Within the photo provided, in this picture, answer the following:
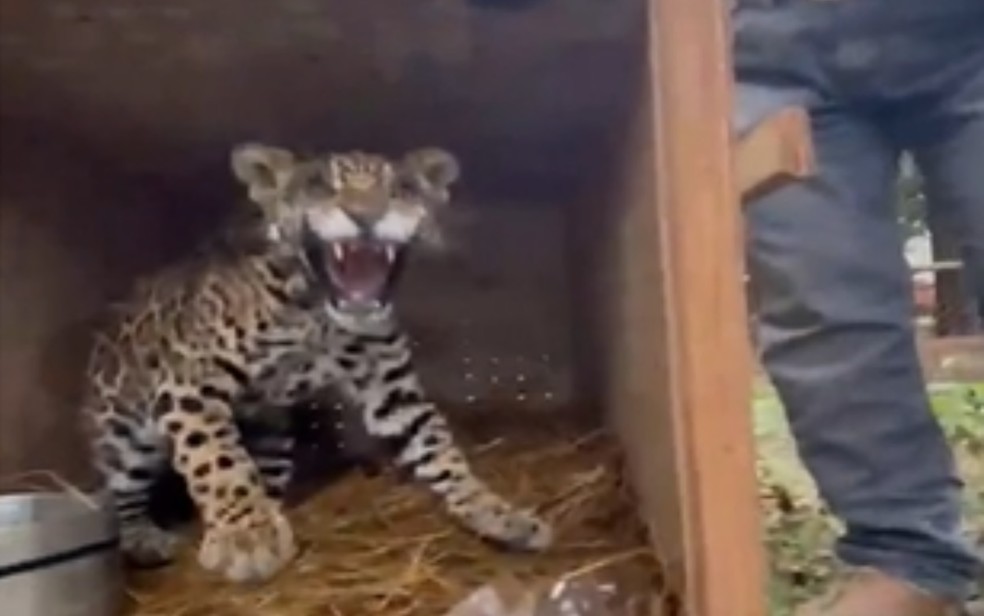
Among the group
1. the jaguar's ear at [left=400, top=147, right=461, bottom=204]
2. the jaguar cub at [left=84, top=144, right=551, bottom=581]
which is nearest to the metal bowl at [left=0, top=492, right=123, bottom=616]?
the jaguar cub at [left=84, top=144, right=551, bottom=581]

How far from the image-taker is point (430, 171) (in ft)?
4.41

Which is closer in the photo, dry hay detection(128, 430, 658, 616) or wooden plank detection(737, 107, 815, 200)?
wooden plank detection(737, 107, 815, 200)

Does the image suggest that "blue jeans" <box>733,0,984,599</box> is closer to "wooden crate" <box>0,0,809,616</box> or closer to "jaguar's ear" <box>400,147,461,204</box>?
"wooden crate" <box>0,0,809,616</box>

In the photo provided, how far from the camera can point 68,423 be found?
1.70m

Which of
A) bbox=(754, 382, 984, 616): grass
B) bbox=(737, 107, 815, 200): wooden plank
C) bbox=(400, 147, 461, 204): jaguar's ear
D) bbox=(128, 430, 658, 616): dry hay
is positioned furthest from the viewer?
bbox=(754, 382, 984, 616): grass

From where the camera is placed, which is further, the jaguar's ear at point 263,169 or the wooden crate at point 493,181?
the jaguar's ear at point 263,169

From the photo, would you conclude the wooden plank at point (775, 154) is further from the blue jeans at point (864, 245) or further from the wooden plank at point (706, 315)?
the blue jeans at point (864, 245)

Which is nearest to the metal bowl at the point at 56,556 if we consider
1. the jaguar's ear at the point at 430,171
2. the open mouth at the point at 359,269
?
the open mouth at the point at 359,269

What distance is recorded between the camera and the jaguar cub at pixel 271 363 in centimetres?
126

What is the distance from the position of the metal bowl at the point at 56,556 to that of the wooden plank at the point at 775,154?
49 centimetres

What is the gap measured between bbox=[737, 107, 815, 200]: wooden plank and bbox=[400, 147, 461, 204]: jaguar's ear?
0.31m

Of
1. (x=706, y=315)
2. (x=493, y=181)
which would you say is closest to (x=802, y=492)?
(x=493, y=181)

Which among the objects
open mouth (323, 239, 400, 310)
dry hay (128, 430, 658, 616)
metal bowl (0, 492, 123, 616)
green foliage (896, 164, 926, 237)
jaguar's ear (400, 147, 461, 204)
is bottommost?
dry hay (128, 430, 658, 616)

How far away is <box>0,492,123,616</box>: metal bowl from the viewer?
3.37 feet
